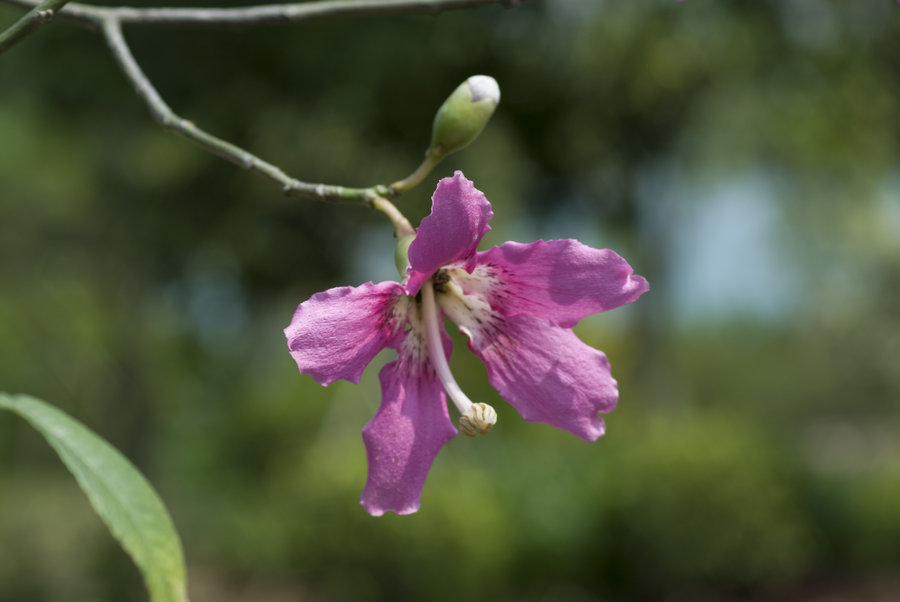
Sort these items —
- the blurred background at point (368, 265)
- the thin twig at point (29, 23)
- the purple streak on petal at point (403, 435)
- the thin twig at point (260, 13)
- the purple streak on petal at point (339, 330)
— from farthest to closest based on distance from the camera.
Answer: the blurred background at point (368, 265), the thin twig at point (260, 13), the purple streak on petal at point (403, 435), the purple streak on petal at point (339, 330), the thin twig at point (29, 23)

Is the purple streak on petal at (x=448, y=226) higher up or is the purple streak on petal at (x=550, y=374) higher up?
the purple streak on petal at (x=448, y=226)

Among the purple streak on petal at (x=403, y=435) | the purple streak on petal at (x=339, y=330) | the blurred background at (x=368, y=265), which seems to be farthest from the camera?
the blurred background at (x=368, y=265)

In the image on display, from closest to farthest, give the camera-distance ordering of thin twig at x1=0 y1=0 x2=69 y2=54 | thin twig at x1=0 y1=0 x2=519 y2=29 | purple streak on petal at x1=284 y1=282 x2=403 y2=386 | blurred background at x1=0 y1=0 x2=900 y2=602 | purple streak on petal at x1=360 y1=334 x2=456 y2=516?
thin twig at x1=0 y1=0 x2=69 y2=54
purple streak on petal at x1=284 y1=282 x2=403 y2=386
purple streak on petal at x1=360 y1=334 x2=456 y2=516
thin twig at x1=0 y1=0 x2=519 y2=29
blurred background at x1=0 y1=0 x2=900 y2=602

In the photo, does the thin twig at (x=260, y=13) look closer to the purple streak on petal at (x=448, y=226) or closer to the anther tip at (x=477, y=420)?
the purple streak on petal at (x=448, y=226)

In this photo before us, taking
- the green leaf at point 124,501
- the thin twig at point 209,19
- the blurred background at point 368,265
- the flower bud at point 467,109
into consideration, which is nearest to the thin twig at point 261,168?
the thin twig at point 209,19

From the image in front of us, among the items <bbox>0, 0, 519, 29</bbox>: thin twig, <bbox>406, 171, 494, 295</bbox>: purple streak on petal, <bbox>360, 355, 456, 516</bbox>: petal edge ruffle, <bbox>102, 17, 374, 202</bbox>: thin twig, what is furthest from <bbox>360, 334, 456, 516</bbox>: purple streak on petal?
<bbox>0, 0, 519, 29</bbox>: thin twig

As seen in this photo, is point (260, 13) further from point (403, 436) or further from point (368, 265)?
point (368, 265)

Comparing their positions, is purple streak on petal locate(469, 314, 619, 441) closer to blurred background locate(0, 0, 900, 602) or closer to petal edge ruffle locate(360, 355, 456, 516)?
petal edge ruffle locate(360, 355, 456, 516)
